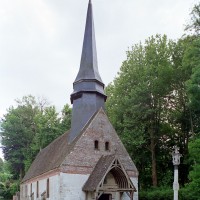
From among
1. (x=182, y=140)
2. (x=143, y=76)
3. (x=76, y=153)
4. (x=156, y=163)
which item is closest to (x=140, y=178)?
(x=156, y=163)

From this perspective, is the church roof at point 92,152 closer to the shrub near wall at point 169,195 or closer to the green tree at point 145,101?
the shrub near wall at point 169,195

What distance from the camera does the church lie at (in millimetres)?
24375

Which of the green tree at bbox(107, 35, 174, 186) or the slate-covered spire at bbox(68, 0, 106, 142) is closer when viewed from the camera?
the slate-covered spire at bbox(68, 0, 106, 142)

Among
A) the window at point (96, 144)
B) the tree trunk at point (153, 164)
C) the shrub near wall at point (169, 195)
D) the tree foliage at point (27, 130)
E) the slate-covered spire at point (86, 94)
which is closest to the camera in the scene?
the shrub near wall at point (169, 195)

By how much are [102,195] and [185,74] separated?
13.2 m

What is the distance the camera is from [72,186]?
24.5m

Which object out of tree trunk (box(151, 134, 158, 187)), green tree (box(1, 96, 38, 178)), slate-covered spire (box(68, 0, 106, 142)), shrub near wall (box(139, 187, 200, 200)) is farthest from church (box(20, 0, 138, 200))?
green tree (box(1, 96, 38, 178))

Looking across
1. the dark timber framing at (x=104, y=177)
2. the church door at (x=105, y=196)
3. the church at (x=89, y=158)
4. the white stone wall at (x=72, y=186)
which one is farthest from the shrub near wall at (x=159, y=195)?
the white stone wall at (x=72, y=186)

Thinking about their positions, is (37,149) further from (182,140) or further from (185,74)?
(185,74)

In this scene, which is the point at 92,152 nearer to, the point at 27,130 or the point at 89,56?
the point at 89,56

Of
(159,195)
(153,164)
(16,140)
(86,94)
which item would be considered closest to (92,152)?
(86,94)

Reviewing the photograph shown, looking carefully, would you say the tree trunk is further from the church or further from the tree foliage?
the tree foliage

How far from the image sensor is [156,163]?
1387 inches

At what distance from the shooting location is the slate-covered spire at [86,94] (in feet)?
90.5
